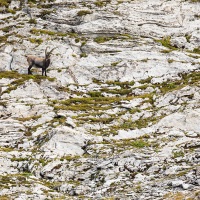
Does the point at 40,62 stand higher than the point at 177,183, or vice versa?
the point at 177,183

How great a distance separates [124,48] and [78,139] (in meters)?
26.6

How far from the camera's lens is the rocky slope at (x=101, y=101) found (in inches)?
1043

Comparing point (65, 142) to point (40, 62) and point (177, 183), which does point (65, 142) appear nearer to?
point (177, 183)

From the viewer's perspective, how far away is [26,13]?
6869 centimetres

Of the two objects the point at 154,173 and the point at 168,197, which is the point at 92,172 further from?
the point at 168,197

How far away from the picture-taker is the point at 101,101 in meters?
44.0

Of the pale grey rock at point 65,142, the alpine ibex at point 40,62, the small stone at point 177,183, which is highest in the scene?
the small stone at point 177,183

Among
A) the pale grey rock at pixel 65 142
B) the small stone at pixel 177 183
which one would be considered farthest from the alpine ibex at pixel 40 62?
the small stone at pixel 177 183

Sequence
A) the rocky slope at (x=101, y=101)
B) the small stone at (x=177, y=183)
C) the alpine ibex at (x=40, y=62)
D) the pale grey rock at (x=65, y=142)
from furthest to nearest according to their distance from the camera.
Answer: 1. the alpine ibex at (x=40, y=62)
2. the pale grey rock at (x=65, y=142)
3. the rocky slope at (x=101, y=101)
4. the small stone at (x=177, y=183)

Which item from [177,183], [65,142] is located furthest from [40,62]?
[177,183]

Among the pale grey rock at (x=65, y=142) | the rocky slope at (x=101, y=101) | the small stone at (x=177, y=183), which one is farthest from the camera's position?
the pale grey rock at (x=65, y=142)

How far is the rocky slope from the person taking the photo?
26500 mm

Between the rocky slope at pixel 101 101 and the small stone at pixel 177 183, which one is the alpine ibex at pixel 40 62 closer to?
the rocky slope at pixel 101 101

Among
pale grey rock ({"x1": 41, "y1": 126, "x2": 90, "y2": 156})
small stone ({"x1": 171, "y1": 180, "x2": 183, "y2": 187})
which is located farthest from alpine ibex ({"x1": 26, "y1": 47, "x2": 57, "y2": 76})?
small stone ({"x1": 171, "y1": 180, "x2": 183, "y2": 187})
